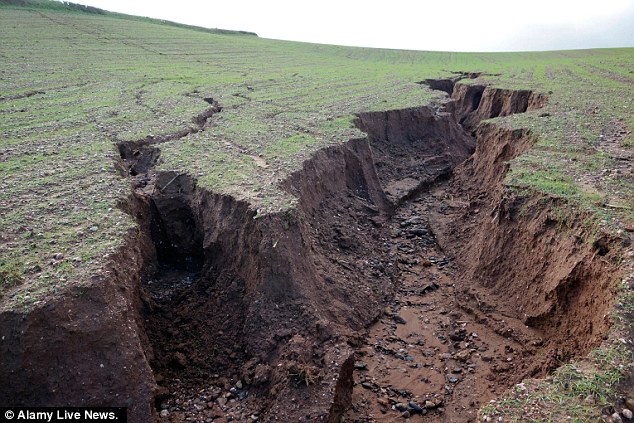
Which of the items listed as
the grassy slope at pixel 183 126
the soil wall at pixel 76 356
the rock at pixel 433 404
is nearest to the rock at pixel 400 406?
the rock at pixel 433 404

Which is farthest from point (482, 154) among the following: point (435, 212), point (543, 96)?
point (543, 96)

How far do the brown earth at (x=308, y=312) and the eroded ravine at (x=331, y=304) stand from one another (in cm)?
3

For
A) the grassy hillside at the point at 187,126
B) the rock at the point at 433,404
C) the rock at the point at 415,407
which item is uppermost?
the grassy hillside at the point at 187,126

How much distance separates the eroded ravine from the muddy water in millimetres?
27

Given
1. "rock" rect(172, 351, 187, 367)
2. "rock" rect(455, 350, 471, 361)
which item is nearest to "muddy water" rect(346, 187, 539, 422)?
"rock" rect(455, 350, 471, 361)

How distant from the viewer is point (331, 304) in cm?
809

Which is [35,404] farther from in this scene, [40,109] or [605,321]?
[40,109]

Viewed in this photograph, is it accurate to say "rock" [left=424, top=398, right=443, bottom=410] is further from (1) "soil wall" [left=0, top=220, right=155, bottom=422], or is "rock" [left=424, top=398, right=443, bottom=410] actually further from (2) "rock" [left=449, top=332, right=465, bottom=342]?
(1) "soil wall" [left=0, top=220, right=155, bottom=422]

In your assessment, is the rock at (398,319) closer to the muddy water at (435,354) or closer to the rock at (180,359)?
the muddy water at (435,354)

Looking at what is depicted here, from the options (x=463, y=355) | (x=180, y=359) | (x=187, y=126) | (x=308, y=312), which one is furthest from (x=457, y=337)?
(x=187, y=126)

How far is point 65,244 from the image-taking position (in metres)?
6.66

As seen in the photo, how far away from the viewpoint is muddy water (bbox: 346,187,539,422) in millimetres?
6938

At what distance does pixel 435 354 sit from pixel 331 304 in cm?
194

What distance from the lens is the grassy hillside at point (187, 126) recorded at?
7.13 m
